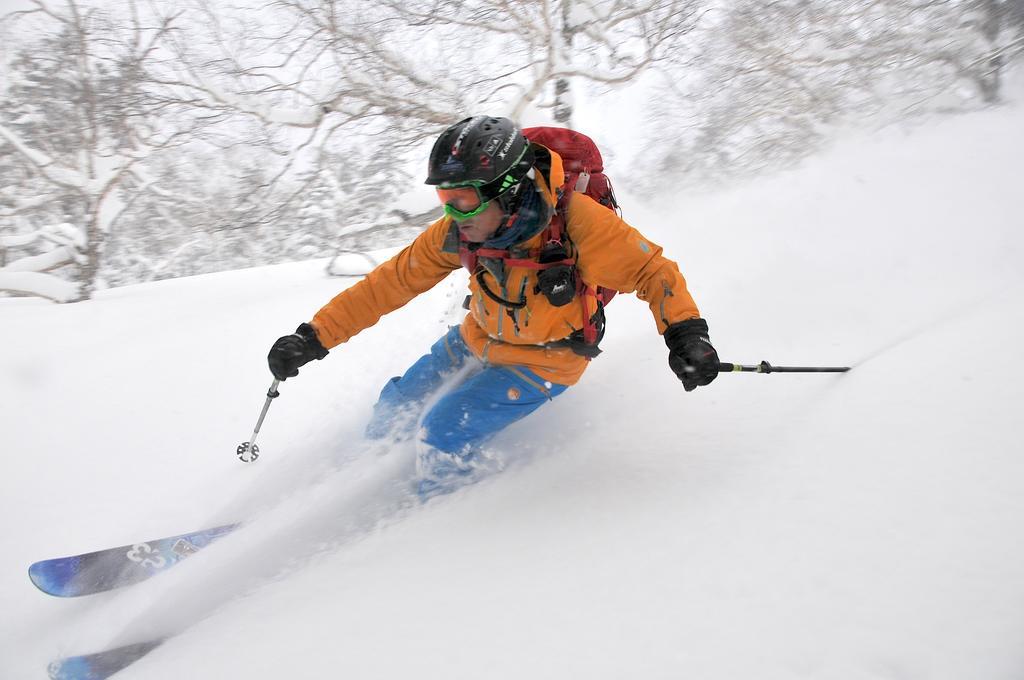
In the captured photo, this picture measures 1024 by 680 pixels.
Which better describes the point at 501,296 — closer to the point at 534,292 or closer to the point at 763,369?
the point at 534,292

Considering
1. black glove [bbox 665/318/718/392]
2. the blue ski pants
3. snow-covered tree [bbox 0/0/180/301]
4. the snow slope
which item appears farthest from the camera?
snow-covered tree [bbox 0/0/180/301]

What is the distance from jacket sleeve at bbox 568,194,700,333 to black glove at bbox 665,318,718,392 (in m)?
0.05

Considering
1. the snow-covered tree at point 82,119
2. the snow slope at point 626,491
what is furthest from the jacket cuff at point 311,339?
the snow-covered tree at point 82,119

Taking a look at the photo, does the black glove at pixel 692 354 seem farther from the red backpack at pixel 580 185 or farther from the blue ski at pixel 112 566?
the blue ski at pixel 112 566

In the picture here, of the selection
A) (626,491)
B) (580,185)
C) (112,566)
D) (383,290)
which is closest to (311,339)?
(383,290)

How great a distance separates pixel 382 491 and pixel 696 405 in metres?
1.72

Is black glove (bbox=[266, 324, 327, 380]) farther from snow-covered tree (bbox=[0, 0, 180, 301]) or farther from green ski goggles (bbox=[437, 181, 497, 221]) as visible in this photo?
snow-covered tree (bbox=[0, 0, 180, 301])

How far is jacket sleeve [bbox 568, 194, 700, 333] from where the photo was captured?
2.17m

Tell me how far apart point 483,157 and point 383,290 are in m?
0.94

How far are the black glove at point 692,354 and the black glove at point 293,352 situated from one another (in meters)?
1.73

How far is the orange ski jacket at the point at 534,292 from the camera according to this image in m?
2.22

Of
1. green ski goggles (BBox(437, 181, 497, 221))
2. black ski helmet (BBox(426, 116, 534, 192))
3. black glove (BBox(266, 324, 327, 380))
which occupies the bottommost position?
black glove (BBox(266, 324, 327, 380))

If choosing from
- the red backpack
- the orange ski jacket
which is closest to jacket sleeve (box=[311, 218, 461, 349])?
the orange ski jacket

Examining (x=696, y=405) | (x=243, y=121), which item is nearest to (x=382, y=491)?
(x=696, y=405)
